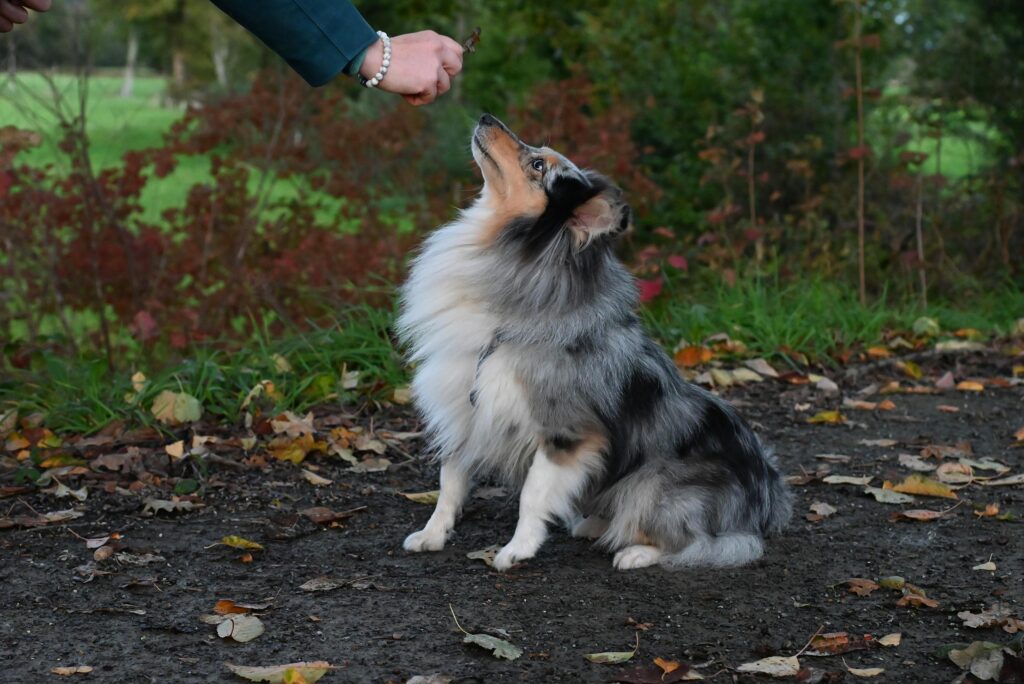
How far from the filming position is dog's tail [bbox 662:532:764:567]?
160 inches

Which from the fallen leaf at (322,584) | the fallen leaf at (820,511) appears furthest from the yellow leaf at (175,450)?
the fallen leaf at (820,511)

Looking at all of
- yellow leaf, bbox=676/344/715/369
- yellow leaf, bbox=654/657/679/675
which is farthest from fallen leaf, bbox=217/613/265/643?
yellow leaf, bbox=676/344/715/369

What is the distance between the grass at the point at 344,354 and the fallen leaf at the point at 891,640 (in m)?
3.02

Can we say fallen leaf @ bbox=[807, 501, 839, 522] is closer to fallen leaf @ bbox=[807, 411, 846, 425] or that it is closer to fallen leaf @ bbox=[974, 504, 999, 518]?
fallen leaf @ bbox=[974, 504, 999, 518]

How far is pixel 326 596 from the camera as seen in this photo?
3.69 metres

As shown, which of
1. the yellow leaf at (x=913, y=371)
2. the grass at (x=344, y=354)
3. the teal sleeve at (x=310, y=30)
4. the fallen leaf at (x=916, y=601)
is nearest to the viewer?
the teal sleeve at (x=310, y=30)

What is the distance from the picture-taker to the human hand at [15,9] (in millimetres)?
2545

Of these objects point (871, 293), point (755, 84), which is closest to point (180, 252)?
point (871, 293)

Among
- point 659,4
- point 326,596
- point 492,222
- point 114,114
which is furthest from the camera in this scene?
point 659,4

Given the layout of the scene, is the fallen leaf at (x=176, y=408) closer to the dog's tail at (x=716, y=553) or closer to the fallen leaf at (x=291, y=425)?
the fallen leaf at (x=291, y=425)

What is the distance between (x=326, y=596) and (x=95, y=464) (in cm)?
165

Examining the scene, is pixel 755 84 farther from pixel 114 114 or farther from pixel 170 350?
pixel 170 350

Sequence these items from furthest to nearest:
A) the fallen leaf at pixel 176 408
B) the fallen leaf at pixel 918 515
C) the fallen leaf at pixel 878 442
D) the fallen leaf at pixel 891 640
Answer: the fallen leaf at pixel 878 442, the fallen leaf at pixel 176 408, the fallen leaf at pixel 918 515, the fallen leaf at pixel 891 640

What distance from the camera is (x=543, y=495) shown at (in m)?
3.96
